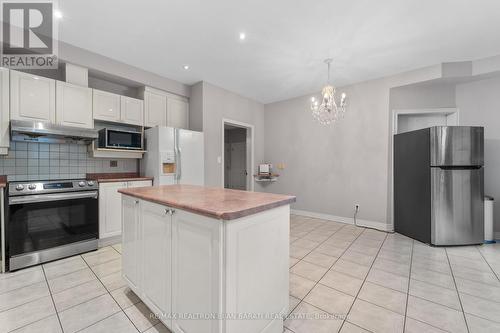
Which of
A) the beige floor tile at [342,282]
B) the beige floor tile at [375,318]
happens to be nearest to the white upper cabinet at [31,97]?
the beige floor tile at [342,282]

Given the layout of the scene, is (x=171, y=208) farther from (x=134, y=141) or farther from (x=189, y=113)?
(x=189, y=113)

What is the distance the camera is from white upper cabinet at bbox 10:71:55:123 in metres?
2.43

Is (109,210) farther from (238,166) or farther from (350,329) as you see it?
(238,166)

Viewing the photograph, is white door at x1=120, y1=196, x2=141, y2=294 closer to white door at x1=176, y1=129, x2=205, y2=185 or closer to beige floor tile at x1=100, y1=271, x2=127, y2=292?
beige floor tile at x1=100, y1=271, x2=127, y2=292

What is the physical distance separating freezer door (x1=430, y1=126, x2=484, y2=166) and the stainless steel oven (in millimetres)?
4907

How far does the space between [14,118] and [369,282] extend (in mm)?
4354

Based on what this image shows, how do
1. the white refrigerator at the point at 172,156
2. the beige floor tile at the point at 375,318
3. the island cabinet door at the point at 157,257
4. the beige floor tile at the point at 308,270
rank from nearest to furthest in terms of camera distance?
the island cabinet door at the point at 157,257, the beige floor tile at the point at 375,318, the beige floor tile at the point at 308,270, the white refrigerator at the point at 172,156

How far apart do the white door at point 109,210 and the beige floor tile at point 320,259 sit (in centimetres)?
275

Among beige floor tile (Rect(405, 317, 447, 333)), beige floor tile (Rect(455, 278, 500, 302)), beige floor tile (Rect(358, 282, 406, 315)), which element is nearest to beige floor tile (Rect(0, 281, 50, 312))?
beige floor tile (Rect(358, 282, 406, 315))

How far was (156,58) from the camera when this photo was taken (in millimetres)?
3164

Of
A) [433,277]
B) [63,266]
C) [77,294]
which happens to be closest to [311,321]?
[433,277]

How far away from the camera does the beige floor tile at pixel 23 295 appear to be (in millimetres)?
1743

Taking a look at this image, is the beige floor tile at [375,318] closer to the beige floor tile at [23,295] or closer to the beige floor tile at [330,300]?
the beige floor tile at [330,300]

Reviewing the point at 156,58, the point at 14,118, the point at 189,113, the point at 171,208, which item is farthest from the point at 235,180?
the point at 171,208
